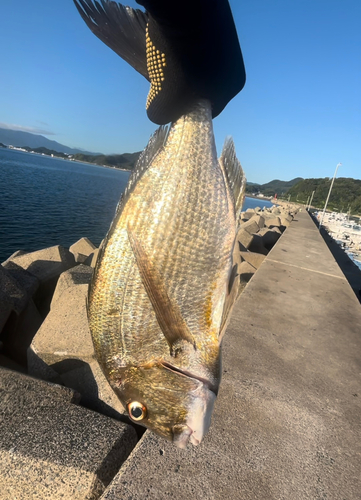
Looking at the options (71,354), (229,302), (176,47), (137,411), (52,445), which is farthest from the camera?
(71,354)

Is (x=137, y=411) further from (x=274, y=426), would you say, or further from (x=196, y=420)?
(x=274, y=426)

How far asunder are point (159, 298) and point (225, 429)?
1380mm

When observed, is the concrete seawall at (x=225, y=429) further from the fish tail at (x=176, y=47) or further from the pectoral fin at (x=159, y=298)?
the fish tail at (x=176, y=47)

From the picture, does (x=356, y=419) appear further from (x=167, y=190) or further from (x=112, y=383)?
(x=167, y=190)

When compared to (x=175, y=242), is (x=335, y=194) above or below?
above

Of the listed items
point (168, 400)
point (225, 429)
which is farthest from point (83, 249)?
point (168, 400)

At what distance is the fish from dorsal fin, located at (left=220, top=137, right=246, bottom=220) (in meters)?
0.09

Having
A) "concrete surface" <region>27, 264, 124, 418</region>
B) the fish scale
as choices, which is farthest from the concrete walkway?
"concrete surface" <region>27, 264, 124, 418</region>

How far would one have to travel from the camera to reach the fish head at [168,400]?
5.12 ft

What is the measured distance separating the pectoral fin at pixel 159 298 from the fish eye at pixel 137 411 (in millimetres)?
362

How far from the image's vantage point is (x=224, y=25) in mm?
1450

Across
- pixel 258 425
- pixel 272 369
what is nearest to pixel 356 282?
pixel 272 369

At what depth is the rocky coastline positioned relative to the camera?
1934mm

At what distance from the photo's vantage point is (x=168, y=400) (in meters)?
1.58
